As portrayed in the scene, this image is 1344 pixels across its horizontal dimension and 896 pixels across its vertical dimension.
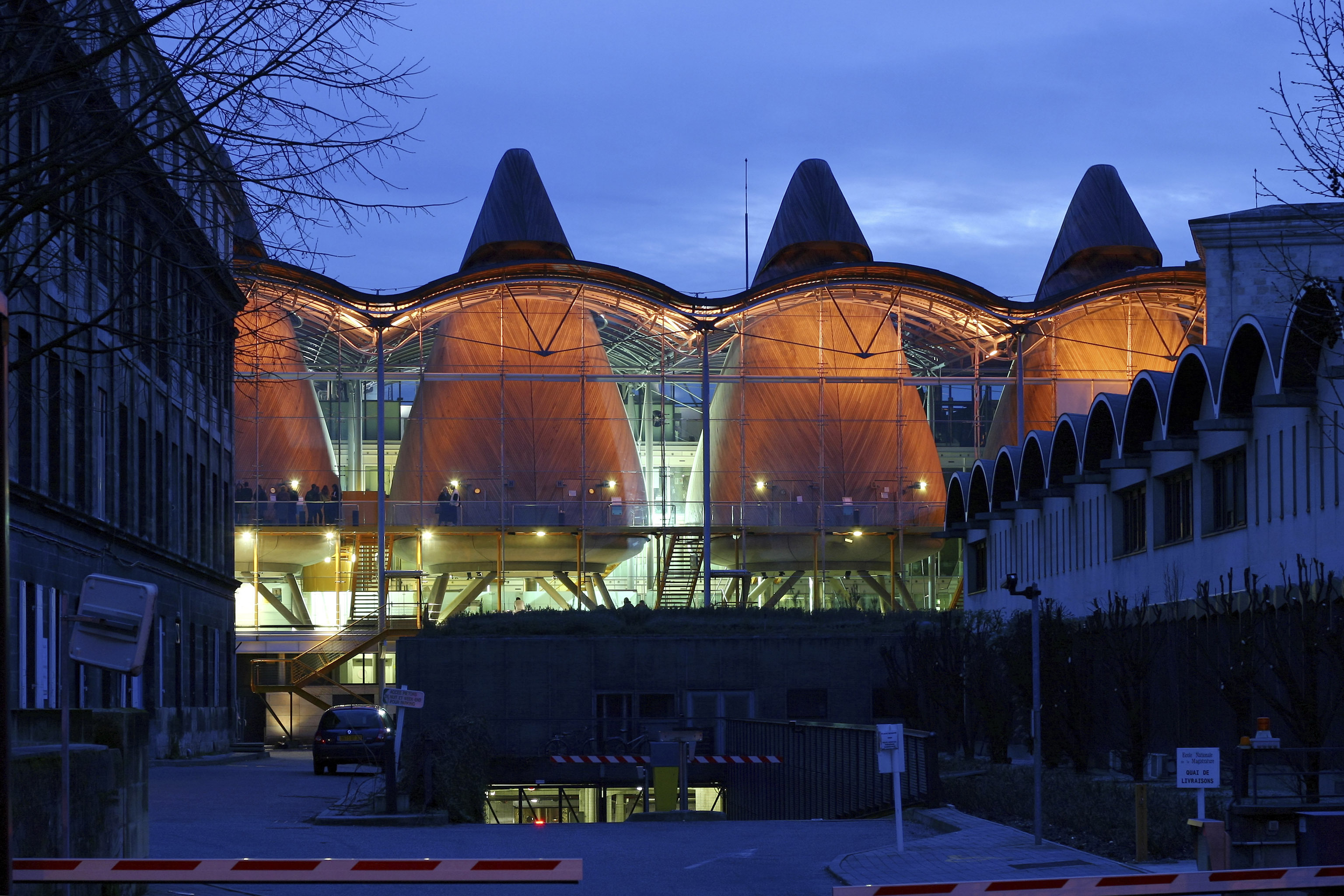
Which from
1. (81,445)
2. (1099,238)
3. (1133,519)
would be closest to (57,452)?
(81,445)

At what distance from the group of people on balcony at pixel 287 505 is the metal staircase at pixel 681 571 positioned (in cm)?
1163

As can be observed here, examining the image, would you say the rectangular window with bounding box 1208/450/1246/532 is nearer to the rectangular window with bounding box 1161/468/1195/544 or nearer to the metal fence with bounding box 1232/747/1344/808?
the rectangular window with bounding box 1161/468/1195/544

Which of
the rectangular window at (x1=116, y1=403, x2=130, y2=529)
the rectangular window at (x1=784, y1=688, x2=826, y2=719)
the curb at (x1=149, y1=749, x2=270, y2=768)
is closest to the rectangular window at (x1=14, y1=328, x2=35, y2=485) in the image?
the rectangular window at (x1=116, y1=403, x2=130, y2=529)

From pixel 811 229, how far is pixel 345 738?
137 ft

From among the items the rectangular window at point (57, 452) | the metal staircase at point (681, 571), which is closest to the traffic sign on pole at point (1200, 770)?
the rectangular window at point (57, 452)

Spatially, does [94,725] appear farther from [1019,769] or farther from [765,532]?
[765,532]

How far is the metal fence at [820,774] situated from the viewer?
2558cm

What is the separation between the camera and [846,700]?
41.5 meters

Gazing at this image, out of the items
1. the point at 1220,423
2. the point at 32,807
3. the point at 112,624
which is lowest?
the point at 32,807

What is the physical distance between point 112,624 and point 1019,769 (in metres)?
23.5

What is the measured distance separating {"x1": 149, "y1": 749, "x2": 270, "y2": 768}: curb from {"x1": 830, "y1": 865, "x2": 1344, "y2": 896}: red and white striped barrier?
107 feet

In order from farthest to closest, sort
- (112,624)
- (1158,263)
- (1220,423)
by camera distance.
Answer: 1. (1158,263)
2. (1220,423)
3. (112,624)

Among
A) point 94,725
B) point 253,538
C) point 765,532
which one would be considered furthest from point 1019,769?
point 253,538

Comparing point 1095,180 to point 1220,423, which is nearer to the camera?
point 1220,423
